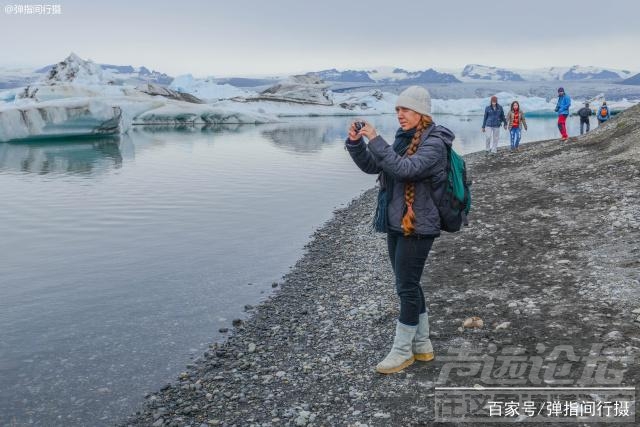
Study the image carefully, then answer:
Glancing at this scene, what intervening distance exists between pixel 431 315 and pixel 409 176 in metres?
3.54

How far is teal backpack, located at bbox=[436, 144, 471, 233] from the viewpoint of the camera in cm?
571

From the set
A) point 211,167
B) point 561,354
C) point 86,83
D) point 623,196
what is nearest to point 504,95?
point 86,83

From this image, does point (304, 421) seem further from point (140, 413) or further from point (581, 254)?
point (581, 254)

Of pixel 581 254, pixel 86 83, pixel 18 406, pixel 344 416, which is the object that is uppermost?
pixel 86 83

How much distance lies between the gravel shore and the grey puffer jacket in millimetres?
1920

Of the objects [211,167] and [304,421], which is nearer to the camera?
[304,421]

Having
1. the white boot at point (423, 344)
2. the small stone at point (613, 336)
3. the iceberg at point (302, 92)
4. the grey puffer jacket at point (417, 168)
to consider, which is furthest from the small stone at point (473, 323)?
the iceberg at point (302, 92)

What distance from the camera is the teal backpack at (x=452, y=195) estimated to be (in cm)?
571

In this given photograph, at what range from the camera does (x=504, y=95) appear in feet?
422

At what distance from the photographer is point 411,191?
5.73 meters

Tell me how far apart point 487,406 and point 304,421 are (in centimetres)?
191

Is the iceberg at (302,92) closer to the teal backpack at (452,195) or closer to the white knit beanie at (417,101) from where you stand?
the white knit beanie at (417,101)

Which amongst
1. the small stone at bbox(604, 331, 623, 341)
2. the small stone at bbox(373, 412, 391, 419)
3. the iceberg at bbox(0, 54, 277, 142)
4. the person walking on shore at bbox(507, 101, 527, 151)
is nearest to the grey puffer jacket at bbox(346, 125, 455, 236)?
the small stone at bbox(373, 412, 391, 419)

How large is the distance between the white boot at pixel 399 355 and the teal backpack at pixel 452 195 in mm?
1382
